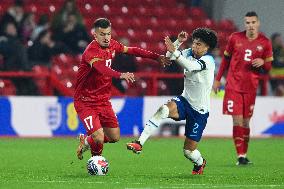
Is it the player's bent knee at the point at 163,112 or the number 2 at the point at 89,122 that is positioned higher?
the player's bent knee at the point at 163,112

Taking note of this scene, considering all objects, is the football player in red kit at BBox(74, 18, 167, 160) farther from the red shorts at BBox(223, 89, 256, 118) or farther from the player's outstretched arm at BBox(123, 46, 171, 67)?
the red shorts at BBox(223, 89, 256, 118)

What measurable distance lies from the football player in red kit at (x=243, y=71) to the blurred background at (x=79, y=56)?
20.2 feet

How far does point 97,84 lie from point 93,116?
0.40 m

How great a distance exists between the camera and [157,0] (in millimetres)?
26938

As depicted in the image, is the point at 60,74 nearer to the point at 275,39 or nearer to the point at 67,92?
the point at 67,92

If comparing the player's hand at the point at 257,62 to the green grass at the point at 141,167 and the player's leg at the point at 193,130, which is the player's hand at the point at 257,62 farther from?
the player's leg at the point at 193,130

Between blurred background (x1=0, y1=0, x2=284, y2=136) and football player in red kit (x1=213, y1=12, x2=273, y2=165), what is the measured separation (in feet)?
20.2

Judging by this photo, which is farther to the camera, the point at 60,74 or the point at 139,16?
the point at 139,16

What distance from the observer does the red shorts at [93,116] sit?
12844 mm

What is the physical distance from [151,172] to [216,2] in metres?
14.0

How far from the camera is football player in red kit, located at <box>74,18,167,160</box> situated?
41.4 ft

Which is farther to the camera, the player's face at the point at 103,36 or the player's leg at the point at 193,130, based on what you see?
the player's leg at the point at 193,130

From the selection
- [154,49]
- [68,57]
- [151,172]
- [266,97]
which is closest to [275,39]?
[266,97]

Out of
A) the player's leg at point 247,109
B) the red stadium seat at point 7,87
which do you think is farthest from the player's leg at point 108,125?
the red stadium seat at point 7,87
